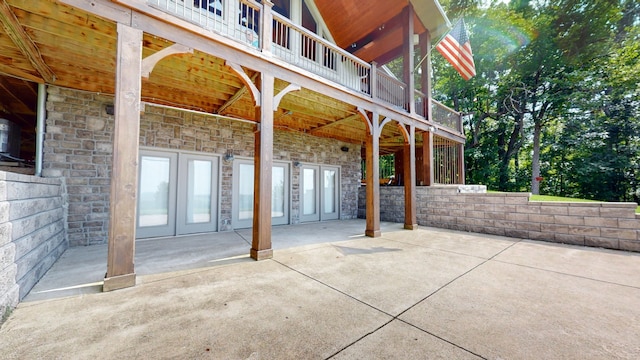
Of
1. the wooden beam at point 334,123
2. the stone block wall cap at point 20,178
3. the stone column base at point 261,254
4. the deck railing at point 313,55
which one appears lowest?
the stone column base at point 261,254

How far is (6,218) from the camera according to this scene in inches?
75.4

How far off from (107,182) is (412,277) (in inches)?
213

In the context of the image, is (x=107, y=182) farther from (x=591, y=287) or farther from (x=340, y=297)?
(x=591, y=287)

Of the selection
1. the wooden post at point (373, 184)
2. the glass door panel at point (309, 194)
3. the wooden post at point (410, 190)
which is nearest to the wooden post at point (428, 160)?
the wooden post at point (410, 190)

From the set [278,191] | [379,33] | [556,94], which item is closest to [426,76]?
[379,33]

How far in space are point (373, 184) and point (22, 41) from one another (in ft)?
18.4

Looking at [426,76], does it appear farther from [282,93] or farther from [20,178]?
[20,178]

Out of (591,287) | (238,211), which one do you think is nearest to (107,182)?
(238,211)

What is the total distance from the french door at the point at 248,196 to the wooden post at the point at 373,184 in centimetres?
228

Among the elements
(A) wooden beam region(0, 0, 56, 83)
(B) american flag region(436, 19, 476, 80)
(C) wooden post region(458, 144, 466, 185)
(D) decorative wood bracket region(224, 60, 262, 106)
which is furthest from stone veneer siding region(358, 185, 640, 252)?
(A) wooden beam region(0, 0, 56, 83)

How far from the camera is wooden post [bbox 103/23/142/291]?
239cm

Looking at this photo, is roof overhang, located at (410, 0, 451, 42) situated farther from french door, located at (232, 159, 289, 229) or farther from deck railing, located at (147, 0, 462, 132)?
french door, located at (232, 159, 289, 229)

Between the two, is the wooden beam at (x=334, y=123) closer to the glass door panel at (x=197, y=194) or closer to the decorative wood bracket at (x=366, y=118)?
the decorative wood bracket at (x=366, y=118)

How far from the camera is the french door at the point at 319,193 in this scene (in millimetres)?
7309
